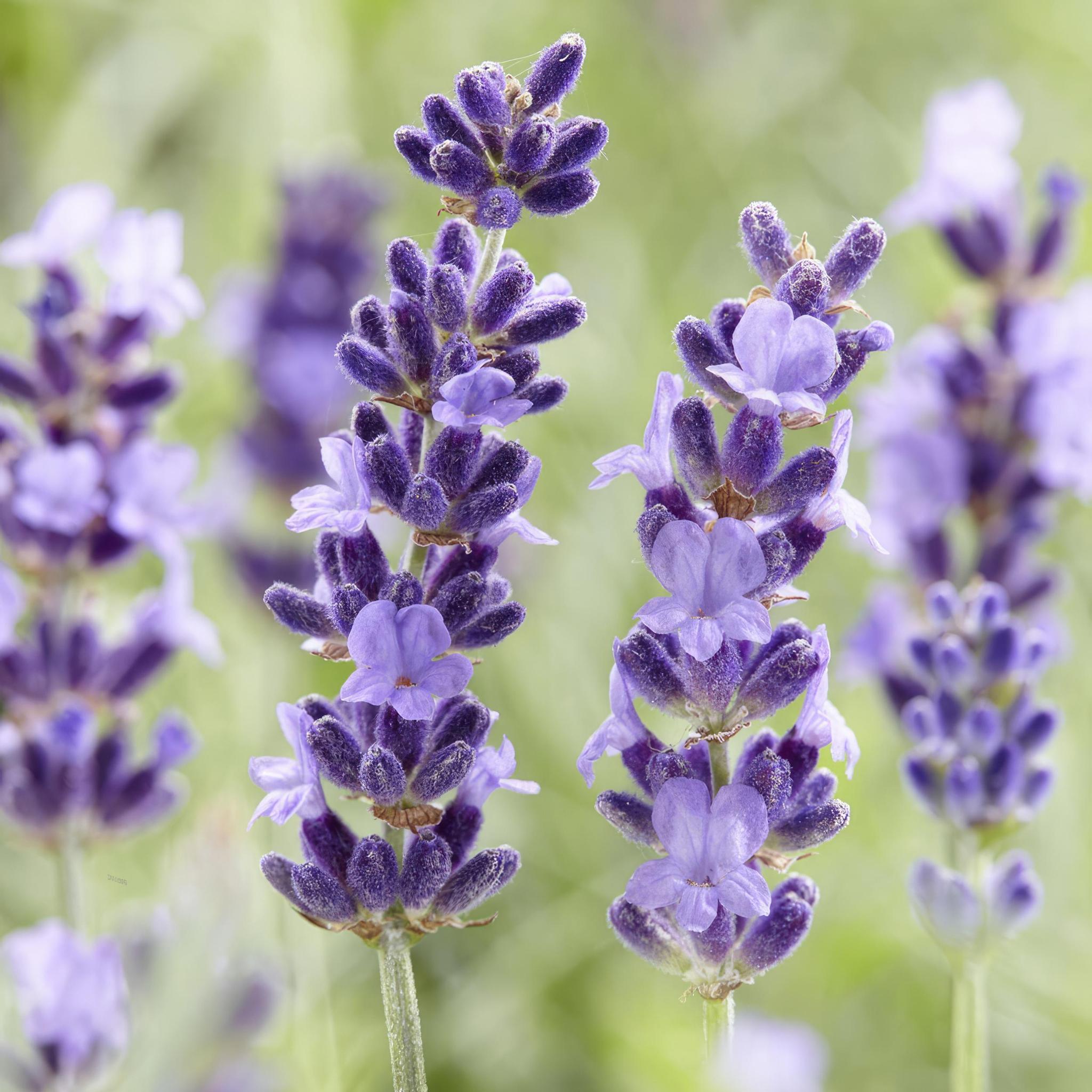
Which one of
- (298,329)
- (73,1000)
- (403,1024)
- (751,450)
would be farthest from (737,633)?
(298,329)

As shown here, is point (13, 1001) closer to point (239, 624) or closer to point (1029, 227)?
point (239, 624)

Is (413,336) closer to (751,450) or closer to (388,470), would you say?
(388,470)

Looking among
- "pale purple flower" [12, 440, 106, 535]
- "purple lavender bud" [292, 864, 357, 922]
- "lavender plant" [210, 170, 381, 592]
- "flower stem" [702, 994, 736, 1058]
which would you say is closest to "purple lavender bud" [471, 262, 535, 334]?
"purple lavender bud" [292, 864, 357, 922]

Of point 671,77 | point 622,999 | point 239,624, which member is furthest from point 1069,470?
point 671,77

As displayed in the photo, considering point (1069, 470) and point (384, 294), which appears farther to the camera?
point (384, 294)

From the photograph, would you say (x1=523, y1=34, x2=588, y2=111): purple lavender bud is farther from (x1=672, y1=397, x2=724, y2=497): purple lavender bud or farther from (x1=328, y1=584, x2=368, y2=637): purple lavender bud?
(x1=328, y1=584, x2=368, y2=637): purple lavender bud

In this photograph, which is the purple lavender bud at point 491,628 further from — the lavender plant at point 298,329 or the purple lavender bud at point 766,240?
the lavender plant at point 298,329
